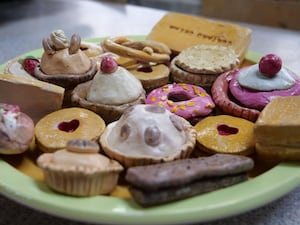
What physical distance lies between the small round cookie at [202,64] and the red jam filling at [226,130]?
0.16 m

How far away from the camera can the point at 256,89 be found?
75 cm

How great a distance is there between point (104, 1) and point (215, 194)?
1.46 meters

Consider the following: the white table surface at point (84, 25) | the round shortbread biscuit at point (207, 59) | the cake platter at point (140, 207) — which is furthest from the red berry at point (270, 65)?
the white table surface at point (84, 25)

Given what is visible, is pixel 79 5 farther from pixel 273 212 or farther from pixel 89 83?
pixel 273 212

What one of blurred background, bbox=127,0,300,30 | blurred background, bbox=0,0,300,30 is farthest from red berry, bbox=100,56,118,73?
blurred background, bbox=127,0,300,30

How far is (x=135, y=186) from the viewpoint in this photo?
1.74 ft

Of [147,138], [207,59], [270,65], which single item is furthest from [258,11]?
[147,138]

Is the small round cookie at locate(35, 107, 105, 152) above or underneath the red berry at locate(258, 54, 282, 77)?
underneath

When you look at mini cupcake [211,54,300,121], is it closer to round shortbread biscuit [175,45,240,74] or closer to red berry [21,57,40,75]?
round shortbread biscuit [175,45,240,74]

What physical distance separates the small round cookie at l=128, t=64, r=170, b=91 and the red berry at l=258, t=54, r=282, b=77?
0.18 m

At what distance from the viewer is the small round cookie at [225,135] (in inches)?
25.7

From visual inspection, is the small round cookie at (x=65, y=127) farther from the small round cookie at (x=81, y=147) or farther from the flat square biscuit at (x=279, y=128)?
the flat square biscuit at (x=279, y=128)

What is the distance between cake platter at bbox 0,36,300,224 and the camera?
0.50 meters

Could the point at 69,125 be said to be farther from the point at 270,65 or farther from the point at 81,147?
the point at 270,65
